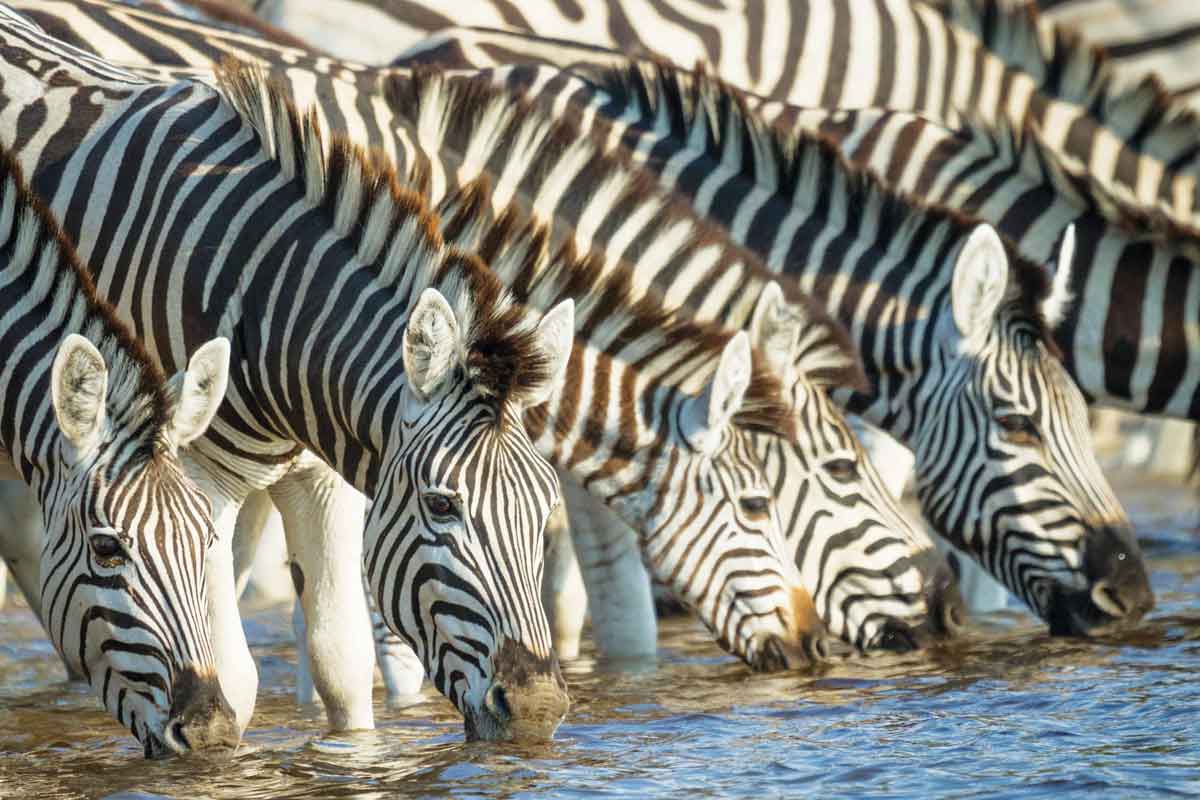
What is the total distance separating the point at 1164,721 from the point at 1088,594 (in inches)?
89.2

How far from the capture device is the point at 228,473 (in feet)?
25.4

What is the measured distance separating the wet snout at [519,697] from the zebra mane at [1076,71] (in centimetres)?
593

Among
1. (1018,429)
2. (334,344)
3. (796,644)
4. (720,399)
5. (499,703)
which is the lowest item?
(499,703)

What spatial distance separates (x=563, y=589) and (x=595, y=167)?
205 cm

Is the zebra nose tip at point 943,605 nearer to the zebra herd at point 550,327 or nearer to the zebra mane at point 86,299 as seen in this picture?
the zebra herd at point 550,327

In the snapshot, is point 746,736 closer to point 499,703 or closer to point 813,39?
point 499,703

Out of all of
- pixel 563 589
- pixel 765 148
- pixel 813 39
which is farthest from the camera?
pixel 813 39

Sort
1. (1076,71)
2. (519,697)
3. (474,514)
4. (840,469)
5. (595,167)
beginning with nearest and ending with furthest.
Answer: (519,697), (474,514), (595,167), (840,469), (1076,71)

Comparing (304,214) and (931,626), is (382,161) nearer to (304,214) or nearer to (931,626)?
(304,214)

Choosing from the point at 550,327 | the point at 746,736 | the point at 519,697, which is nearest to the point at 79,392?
the point at 550,327

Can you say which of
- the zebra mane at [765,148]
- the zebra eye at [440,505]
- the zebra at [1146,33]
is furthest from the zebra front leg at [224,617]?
the zebra at [1146,33]

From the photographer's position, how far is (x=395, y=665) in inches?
353

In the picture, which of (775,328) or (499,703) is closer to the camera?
(499,703)

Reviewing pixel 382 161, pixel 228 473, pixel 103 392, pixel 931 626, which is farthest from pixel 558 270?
pixel 931 626
